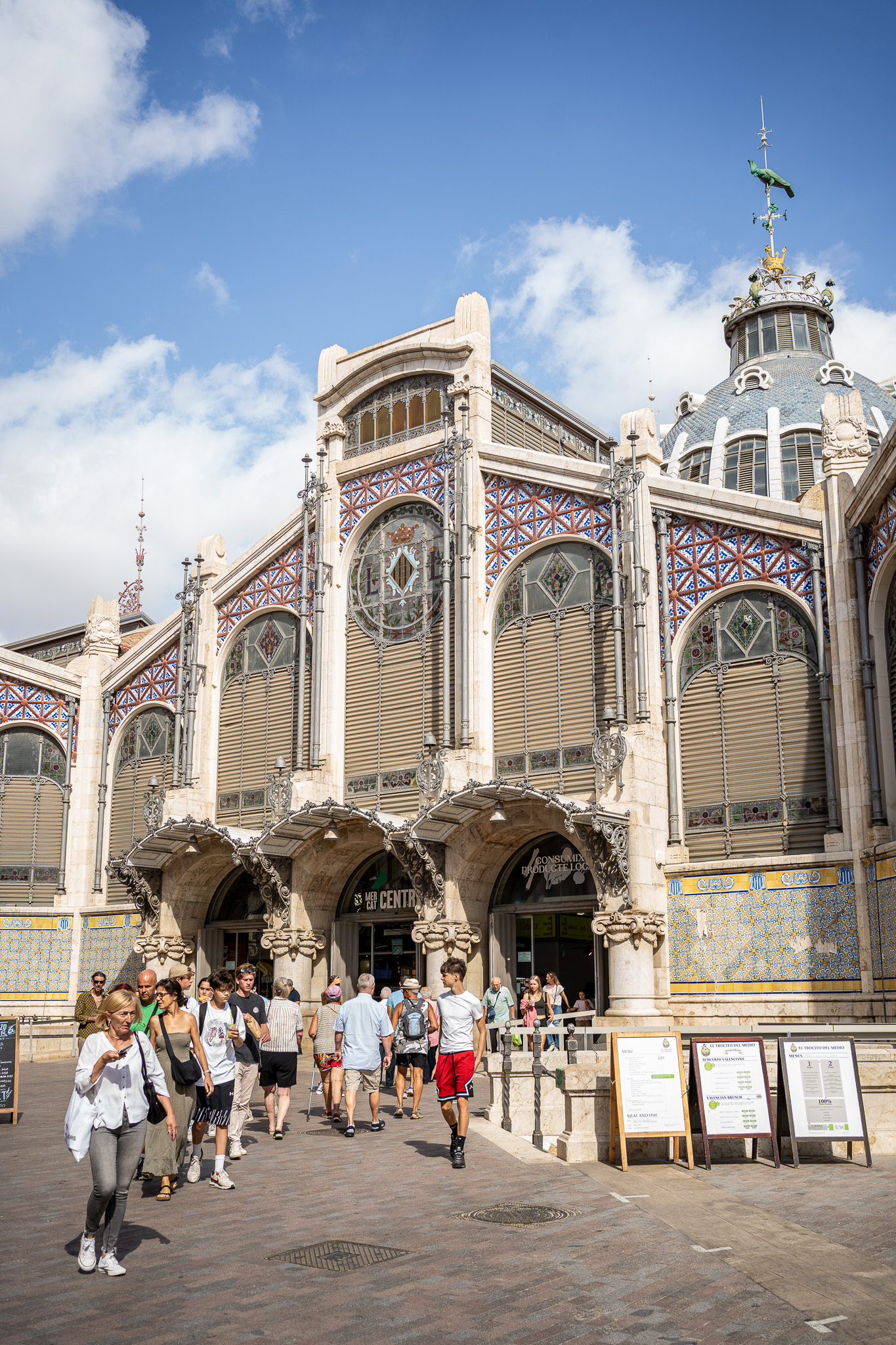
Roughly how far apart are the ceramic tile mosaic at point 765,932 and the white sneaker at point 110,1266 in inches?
627

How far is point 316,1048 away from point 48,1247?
8.25m

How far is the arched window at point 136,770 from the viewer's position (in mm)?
32031

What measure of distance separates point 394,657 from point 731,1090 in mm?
17171

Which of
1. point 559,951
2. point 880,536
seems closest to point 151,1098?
point 880,536

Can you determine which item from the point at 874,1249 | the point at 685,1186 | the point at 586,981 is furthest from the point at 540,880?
the point at 874,1249

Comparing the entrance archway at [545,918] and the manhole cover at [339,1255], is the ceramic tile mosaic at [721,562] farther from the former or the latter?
the manhole cover at [339,1255]

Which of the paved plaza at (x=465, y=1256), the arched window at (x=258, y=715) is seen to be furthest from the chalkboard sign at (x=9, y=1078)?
the arched window at (x=258, y=715)

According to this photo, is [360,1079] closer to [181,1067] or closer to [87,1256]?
[181,1067]

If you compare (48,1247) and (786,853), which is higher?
(786,853)

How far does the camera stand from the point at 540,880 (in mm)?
25766

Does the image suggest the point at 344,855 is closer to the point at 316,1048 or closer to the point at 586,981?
the point at 586,981

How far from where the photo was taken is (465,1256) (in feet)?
26.2

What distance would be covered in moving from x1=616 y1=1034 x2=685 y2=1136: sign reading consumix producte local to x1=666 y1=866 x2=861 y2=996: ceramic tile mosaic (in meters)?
9.78

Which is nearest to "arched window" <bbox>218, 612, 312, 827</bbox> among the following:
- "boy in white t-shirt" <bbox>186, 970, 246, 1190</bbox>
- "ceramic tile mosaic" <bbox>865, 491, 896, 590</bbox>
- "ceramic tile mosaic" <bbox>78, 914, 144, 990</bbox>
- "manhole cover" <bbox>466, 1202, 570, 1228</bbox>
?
"ceramic tile mosaic" <bbox>78, 914, 144, 990</bbox>
